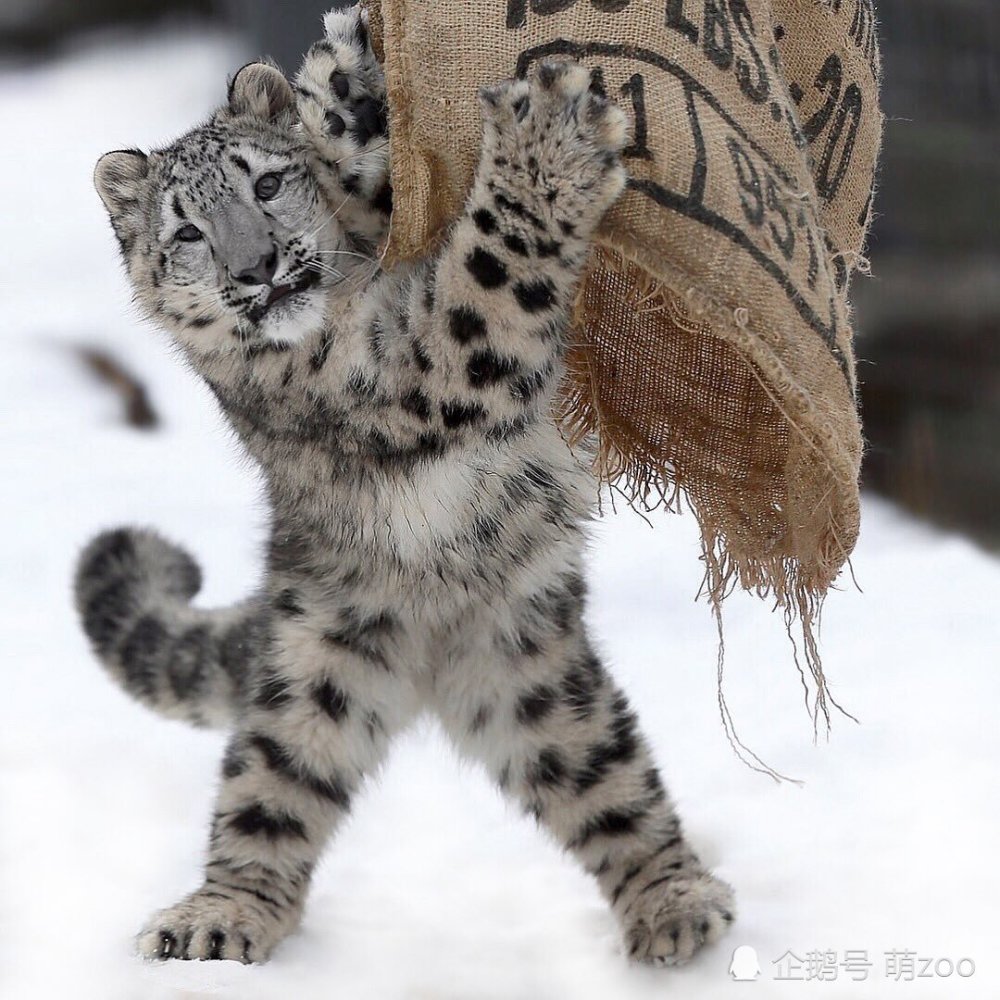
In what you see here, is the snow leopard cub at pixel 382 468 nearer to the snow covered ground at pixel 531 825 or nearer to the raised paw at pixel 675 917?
the raised paw at pixel 675 917

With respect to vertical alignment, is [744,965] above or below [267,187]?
below

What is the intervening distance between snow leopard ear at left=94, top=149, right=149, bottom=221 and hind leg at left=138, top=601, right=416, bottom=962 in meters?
0.77

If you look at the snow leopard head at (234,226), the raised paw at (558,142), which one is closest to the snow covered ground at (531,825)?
the snow leopard head at (234,226)

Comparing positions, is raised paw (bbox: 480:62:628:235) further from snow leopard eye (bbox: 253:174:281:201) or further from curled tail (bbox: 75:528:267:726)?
curled tail (bbox: 75:528:267:726)

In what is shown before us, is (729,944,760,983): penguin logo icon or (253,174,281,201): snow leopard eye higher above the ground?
(253,174,281,201): snow leopard eye

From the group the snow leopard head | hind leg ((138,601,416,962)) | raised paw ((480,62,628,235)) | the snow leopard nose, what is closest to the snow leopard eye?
the snow leopard head

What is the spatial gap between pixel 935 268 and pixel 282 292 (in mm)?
3217

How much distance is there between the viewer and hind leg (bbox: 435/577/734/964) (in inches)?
104

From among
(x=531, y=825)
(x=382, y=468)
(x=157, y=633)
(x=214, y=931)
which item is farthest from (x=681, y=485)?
(x=157, y=633)

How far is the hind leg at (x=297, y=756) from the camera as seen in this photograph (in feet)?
8.41

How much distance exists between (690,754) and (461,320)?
150 cm

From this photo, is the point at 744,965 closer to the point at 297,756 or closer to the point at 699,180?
the point at 297,756

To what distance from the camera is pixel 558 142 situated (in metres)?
1.85

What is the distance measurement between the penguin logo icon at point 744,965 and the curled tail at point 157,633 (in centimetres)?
125
